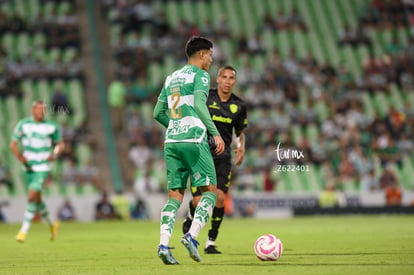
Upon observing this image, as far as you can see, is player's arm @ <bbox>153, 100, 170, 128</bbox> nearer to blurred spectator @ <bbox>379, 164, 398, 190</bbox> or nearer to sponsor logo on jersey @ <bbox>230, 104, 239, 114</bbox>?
sponsor logo on jersey @ <bbox>230, 104, 239, 114</bbox>

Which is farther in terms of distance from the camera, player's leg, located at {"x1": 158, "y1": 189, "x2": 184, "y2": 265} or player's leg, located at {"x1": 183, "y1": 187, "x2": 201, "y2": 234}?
player's leg, located at {"x1": 183, "y1": 187, "x2": 201, "y2": 234}

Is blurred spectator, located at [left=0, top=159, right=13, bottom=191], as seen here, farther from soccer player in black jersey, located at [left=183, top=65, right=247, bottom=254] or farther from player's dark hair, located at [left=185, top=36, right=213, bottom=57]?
player's dark hair, located at [left=185, top=36, right=213, bottom=57]

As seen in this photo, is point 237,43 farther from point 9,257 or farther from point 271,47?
point 9,257

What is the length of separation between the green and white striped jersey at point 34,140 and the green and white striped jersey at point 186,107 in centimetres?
743

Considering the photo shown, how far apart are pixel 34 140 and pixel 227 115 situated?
5.65 metres

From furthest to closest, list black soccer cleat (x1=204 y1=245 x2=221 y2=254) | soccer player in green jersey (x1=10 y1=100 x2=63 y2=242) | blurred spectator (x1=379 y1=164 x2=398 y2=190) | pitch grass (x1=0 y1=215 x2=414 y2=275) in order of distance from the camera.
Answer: blurred spectator (x1=379 y1=164 x2=398 y2=190)
soccer player in green jersey (x1=10 y1=100 x2=63 y2=242)
black soccer cleat (x1=204 y1=245 x2=221 y2=254)
pitch grass (x1=0 y1=215 x2=414 y2=275)

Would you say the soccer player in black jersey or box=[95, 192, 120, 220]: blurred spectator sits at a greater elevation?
the soccer player in black jersey

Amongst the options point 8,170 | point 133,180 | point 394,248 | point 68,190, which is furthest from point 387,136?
point 394,248

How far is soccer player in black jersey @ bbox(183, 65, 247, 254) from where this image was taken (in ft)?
44.4

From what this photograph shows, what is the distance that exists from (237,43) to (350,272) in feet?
97.8

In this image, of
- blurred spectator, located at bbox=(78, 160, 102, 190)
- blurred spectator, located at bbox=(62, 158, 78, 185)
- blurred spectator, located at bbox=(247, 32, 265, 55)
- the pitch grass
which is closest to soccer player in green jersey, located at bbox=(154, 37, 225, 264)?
the pitch grass

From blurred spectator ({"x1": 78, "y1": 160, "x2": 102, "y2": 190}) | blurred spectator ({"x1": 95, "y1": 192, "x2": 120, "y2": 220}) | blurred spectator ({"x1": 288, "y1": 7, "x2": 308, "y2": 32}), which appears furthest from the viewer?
blurred spectator ({"x1": 288, "y1": 7, "x2": 308, "y2": 32})

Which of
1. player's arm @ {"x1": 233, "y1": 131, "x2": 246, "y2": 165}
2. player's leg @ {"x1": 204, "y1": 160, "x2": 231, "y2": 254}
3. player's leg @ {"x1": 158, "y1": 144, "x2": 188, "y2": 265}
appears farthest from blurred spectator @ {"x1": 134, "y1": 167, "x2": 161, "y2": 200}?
player's leg @ {"x1": 158, "y1": 144, "x2": 188, "y2": 265}

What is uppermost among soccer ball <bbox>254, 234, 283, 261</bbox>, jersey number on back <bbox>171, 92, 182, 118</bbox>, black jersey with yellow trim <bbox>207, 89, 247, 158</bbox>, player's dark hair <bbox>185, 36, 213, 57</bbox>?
player's dark hair <bbox>185, 36, 213, 57</bbox>
